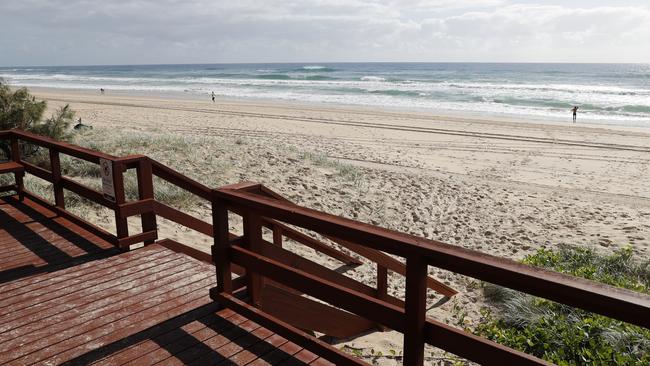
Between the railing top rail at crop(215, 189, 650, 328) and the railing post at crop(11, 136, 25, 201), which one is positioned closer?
the railing top rail at crop(215, 189, 650, 328)

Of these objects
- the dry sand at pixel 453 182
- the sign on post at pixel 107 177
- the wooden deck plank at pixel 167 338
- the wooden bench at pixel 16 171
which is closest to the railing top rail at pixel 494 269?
the wooden deck plank at pixel 167 338

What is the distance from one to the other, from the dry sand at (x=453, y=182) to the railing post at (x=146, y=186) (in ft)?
8.24

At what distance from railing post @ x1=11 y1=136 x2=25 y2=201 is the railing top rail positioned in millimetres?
5211

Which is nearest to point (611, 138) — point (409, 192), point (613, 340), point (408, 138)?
point (408, 138)

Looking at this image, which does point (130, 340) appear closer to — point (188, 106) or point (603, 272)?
point (603, 272)

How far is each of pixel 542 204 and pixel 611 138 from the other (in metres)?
12.7

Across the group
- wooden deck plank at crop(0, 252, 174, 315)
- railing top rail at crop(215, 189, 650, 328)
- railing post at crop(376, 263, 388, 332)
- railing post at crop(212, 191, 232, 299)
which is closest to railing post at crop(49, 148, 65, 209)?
wooden deck plank at crop(0, 252, 174, 315)

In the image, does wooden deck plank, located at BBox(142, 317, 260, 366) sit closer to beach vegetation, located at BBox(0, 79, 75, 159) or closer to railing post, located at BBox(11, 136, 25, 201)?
railing post, located at BBox(11, 136, 25, 201)

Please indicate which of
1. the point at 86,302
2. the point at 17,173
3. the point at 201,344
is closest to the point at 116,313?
the point at 86,302

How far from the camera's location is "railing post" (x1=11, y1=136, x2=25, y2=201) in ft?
22.0

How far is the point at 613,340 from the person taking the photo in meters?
4.75

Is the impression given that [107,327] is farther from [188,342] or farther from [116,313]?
[188,342]

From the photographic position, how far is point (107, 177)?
4773mm

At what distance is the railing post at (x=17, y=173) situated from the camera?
6.71m
